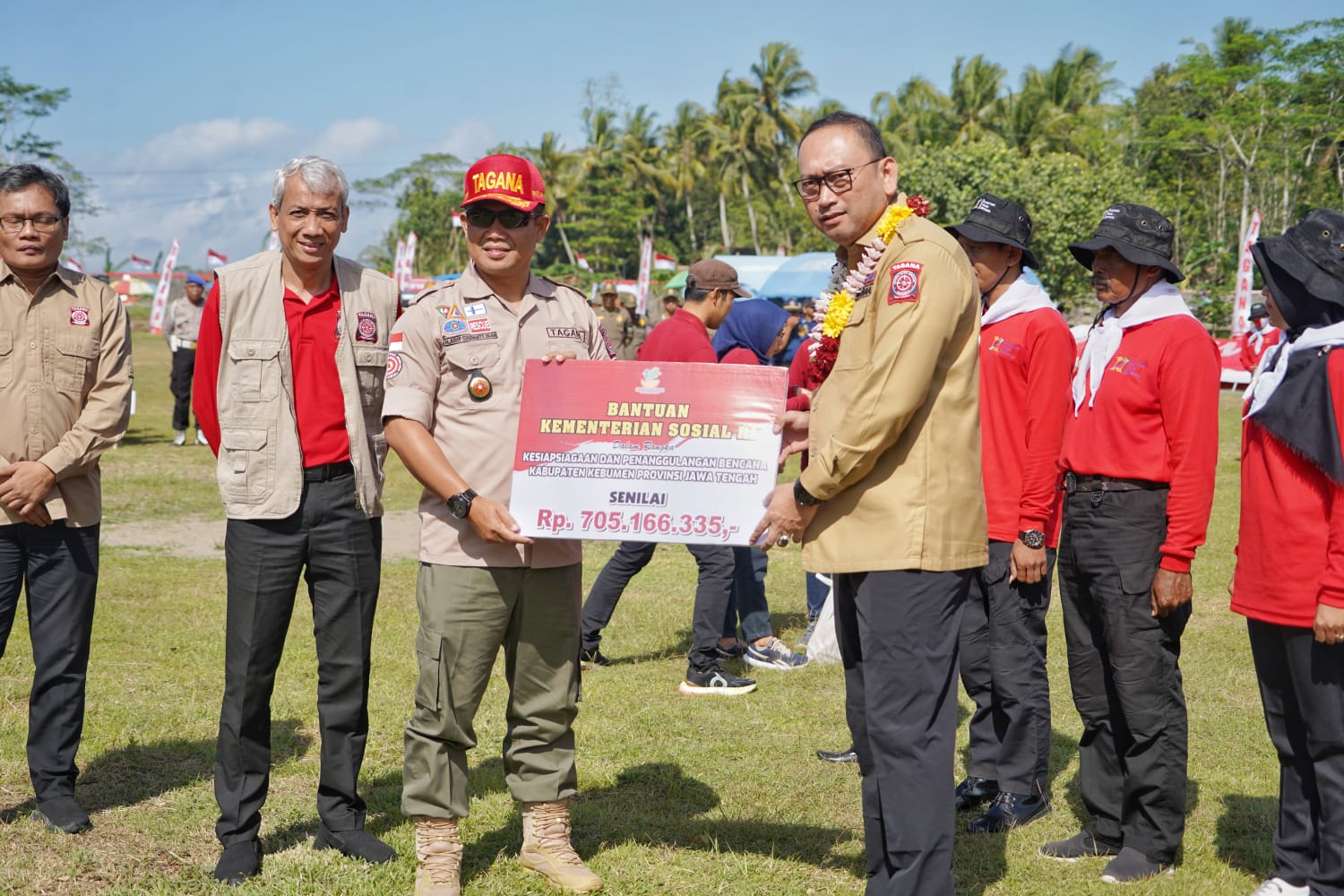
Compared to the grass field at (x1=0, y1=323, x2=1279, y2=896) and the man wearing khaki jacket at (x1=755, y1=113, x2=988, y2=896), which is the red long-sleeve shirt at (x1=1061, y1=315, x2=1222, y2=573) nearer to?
the man wearing khaki jacket at (x1=755, y1=113, x2=988, y2=896)

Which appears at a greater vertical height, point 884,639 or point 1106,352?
point 1106,352

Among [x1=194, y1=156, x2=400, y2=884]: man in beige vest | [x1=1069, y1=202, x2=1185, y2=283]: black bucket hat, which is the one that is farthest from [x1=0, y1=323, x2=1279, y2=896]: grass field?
[x1=1069, y1=202, x2=1185, y2=283]: black bucket hat

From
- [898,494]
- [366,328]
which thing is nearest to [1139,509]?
[898,494]

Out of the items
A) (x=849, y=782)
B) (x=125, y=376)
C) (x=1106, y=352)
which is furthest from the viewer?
(x=849, y=782)

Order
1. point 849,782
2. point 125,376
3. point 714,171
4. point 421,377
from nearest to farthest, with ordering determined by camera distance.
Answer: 1. point 421,377
2. point 125,376
3. point 849,782
4. point 714,171

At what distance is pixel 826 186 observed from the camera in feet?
11.3

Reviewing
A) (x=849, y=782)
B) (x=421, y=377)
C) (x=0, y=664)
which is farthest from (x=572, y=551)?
(x=0, y=664)

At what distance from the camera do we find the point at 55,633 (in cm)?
466

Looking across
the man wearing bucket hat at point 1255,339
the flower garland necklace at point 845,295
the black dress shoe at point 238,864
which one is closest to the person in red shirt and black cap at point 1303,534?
the flower garland necklace at point 845,295

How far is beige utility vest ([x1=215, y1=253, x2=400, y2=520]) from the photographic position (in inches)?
164

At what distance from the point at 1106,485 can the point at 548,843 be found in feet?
7.98

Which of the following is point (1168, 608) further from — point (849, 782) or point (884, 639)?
point (849, 782)

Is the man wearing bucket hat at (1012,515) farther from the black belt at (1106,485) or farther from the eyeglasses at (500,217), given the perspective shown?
the eyeglasses at (500,217)

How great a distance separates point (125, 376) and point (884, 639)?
3310 mm
